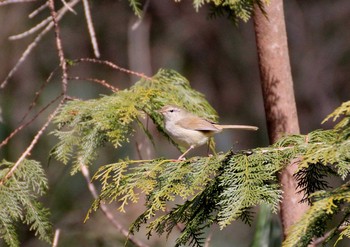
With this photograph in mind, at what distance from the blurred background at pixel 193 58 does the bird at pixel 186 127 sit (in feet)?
7.40

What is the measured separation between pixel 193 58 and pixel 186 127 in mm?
3050

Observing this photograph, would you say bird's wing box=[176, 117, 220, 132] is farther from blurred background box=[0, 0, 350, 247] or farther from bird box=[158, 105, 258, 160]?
blurred background box=[0, 0, 350, 247]

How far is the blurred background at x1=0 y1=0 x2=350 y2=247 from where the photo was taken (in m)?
5.44

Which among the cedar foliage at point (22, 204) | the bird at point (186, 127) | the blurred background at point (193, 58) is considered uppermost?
the blurred background at point (193, 58)

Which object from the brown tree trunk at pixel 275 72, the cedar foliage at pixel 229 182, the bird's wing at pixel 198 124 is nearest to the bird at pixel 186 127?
the bird's wing at pixel 198 124

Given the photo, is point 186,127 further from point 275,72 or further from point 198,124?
point 275,72

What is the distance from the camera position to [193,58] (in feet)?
19.6

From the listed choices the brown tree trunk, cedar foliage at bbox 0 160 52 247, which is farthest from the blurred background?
cedar foliage at bbox 0 160 52 247

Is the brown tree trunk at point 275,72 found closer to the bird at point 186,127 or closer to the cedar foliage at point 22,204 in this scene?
the bird at point 186,127

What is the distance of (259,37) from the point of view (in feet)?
9.19

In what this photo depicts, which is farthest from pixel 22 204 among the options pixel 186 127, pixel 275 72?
pixel 275 72

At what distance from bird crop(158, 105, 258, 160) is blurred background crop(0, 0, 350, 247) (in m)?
2.26

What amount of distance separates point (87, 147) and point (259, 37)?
0.89 metres

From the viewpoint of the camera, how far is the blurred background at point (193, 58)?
17.8 feet
